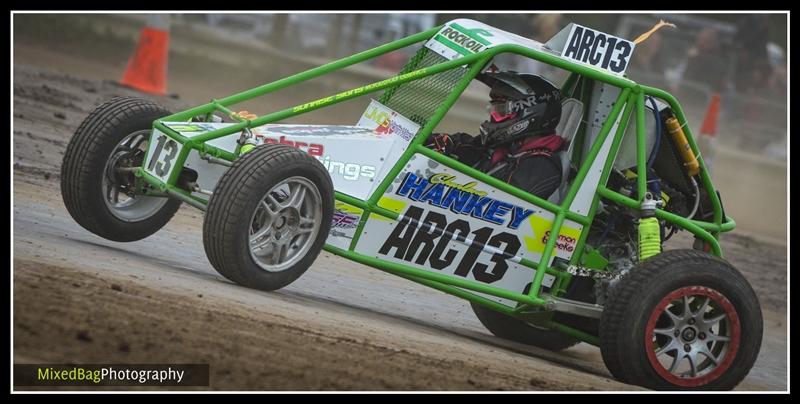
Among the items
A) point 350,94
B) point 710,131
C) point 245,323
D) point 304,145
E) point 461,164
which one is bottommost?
point 245,323

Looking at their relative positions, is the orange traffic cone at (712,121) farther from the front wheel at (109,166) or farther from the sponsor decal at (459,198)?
the front wheel at (109,166)

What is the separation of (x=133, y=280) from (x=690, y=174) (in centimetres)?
309

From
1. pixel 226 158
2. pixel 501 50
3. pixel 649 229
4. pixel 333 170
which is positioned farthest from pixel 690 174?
pixel 226 158

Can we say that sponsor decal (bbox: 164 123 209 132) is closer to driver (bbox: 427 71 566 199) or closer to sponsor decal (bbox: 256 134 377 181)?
sponsor decal (bbox: 256 134 377 181)

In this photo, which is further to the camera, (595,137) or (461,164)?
(595,137)

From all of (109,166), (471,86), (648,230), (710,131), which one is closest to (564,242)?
(648,230)

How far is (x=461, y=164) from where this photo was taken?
266 inches

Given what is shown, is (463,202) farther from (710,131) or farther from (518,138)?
(710,131)

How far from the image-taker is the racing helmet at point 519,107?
7.23 m

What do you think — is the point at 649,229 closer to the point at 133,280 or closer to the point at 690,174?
the point at 690,174

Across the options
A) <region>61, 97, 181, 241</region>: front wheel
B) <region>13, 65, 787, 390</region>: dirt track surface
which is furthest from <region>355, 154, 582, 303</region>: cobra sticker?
<region>61, 97, 181, 241</region>: front wheel

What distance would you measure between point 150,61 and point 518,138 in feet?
26.6

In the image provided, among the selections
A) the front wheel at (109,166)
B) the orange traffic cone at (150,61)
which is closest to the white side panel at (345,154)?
the front wheel at (109,166)

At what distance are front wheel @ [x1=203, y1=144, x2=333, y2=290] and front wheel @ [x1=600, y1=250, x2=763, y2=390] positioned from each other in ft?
4.84
